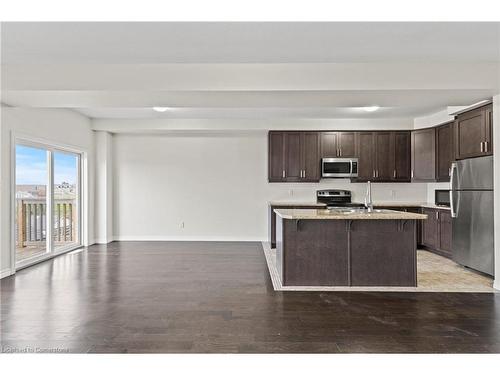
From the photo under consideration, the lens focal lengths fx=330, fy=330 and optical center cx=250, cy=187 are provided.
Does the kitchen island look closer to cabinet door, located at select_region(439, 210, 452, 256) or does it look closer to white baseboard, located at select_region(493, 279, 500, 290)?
white baseboard, located at select_region(493, 279, 500, 290)

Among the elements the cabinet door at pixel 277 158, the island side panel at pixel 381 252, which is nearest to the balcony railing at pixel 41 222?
the cabinet door at pixel 277 158

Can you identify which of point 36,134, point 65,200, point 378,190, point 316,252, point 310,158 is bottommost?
point 316,252

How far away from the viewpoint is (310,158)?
6543 mm

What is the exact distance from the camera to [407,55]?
10.5 ft

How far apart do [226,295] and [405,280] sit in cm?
208

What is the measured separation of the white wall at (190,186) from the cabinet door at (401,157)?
260 cm

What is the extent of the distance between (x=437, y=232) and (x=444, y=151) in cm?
141

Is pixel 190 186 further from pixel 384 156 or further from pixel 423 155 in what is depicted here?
pixel 423 155

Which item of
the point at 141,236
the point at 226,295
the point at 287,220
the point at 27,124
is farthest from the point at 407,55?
the point at 141,236

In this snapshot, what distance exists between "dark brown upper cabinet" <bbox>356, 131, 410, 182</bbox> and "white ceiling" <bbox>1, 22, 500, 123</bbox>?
253cm

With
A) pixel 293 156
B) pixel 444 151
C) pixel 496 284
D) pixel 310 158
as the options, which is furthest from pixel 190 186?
pixel 496 284

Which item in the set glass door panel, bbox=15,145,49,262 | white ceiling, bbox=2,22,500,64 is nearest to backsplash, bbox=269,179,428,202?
white ceiling, bbox=2,22,500,64

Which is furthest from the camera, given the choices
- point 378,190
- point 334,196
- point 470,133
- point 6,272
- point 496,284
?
point 378,190
